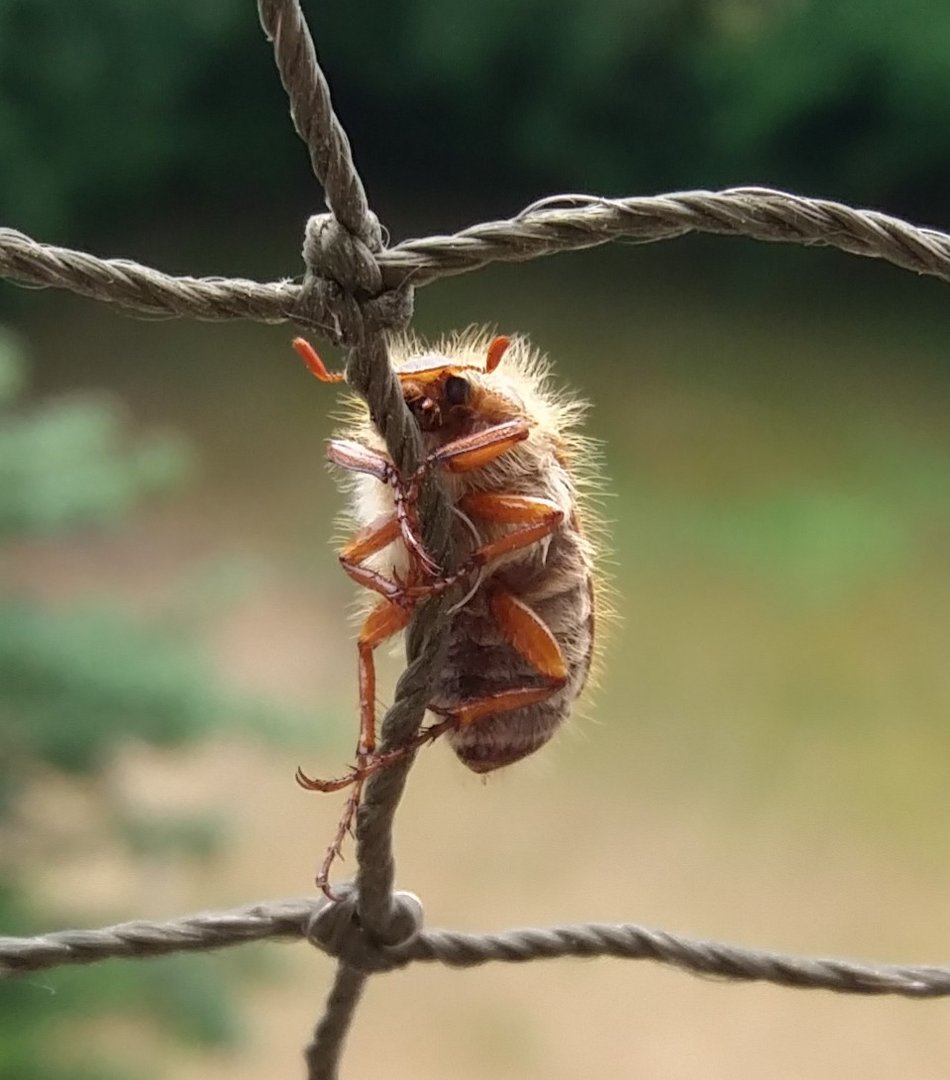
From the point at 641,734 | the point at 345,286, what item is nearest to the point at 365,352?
the point at 345,286

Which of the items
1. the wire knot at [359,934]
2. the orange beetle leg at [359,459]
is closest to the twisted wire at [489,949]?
the wire knot at [359,934]

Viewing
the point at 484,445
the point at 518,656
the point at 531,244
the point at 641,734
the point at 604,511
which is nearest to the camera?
the point at 531,244

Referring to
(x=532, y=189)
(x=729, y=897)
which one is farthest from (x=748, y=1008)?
(x=532, y=189)

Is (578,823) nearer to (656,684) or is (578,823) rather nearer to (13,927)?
(656,684)

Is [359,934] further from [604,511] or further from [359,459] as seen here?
[604,511]

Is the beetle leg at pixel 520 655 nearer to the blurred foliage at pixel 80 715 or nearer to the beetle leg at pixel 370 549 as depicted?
the beetle leg at pixel 370 549

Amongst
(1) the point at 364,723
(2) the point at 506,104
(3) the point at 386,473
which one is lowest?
(1) the point at 364,723
